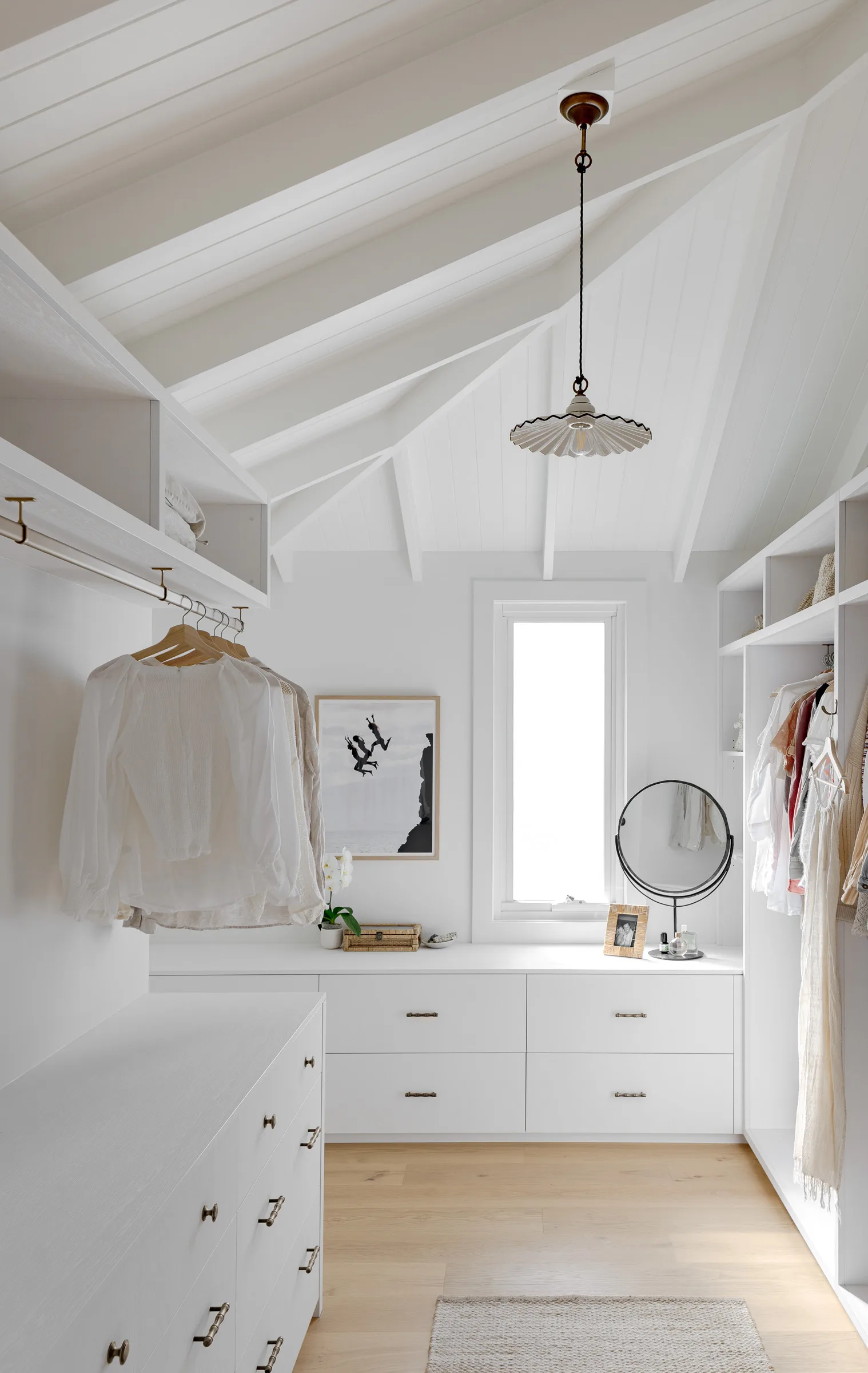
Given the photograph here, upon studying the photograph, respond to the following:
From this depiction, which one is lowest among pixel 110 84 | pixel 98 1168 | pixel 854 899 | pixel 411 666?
pixel 98 1168

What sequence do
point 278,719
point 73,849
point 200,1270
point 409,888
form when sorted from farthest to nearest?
point 409,888
point 278,719
point 73,849
point 200,1270

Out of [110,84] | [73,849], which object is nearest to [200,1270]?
[73,849]

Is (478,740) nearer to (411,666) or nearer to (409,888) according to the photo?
(411,666)

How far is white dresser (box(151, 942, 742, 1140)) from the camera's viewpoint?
11.7ft

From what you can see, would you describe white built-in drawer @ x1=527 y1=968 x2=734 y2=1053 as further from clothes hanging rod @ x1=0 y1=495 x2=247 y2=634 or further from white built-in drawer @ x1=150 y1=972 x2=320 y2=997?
clothes hanging rod @ x1=0 y1=495 x2=247 y2=634

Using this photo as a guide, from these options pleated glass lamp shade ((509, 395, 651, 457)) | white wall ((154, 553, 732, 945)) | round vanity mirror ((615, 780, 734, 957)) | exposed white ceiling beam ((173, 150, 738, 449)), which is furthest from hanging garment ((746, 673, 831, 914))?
exposed white ceiling beam ((173, 150, 738, 449))

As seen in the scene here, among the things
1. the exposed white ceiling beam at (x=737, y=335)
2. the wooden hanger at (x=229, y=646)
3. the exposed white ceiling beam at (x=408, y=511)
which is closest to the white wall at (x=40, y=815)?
the wooden hanger at (x=229, y=646)

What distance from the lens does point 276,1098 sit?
6.69 feet

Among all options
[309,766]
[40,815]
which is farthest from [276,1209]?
[309,766]

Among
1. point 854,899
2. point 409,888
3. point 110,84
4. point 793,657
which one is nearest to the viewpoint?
point 110,84

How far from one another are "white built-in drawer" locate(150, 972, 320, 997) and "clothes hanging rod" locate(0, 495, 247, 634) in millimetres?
1698

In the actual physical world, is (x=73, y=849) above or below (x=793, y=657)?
below

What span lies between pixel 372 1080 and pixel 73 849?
201cm

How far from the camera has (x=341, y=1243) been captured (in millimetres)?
2883
